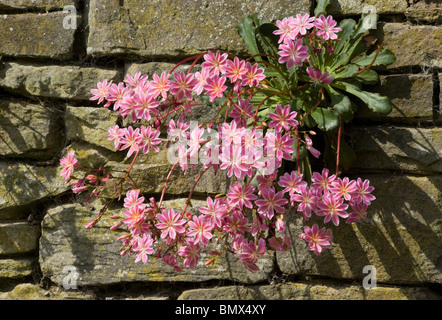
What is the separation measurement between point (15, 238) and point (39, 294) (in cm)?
30

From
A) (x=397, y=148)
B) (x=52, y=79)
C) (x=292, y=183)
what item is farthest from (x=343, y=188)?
(x=52, y=79)

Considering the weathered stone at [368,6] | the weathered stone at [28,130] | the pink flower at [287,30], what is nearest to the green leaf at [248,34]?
the pink flower at [287,30]

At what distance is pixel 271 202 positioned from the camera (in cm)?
191

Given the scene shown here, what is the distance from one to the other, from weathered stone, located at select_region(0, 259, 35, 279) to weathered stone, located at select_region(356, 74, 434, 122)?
1.87 metres

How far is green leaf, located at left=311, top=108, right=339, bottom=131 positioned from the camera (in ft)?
6.80

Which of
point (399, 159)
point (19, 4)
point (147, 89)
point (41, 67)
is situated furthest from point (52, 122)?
point (399, 159)

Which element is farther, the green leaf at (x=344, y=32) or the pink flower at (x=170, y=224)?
the green leaf at (x=344, y=32)

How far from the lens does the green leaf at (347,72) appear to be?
7.06 ft

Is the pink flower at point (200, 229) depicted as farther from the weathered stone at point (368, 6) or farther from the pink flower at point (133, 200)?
the weathered stone at point (368, 6)

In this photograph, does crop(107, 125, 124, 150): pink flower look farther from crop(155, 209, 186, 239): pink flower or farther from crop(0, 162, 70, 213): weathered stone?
crop(0, 162, 70, 213): weathered stone

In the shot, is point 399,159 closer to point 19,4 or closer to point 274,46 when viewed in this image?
point 274,46

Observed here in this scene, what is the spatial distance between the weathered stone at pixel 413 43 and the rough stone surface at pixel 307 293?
996 millimetres

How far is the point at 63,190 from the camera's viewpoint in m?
2.59

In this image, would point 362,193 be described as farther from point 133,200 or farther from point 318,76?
point 133,200
